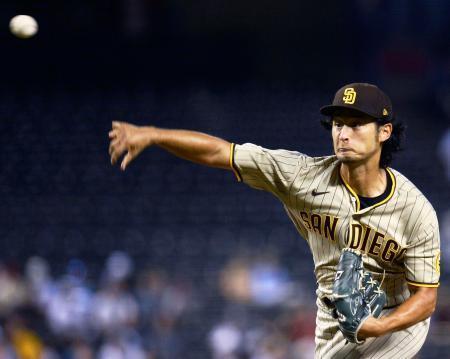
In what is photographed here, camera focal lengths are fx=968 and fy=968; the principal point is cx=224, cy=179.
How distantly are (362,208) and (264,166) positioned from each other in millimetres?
428

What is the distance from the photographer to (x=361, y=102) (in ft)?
12.1

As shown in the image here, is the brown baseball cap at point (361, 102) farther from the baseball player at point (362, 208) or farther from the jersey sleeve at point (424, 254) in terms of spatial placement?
the jersey sleeve at point (424, 254)

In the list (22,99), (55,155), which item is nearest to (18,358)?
(55,155)

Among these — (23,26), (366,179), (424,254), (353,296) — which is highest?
(23,26)

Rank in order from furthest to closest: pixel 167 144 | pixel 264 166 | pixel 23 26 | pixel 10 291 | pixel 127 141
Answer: pixel 10 291
pixel 23 26
pixel 264 166
pixel 167 144
pixel 127 141

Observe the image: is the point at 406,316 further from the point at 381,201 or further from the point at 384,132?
the point at 384,132

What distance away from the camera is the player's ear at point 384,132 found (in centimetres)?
381

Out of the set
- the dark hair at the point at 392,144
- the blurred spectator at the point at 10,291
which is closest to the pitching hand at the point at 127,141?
the dark hair at the point at 392,144

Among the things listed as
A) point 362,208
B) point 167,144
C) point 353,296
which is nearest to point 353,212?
point 362,208

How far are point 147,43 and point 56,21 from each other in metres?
1.56

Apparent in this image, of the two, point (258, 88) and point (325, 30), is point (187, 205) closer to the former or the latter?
point (258, 88)

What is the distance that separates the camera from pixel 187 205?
40.5 feet

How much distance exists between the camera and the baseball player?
3.70m

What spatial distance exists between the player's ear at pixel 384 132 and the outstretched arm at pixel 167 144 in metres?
0.60
